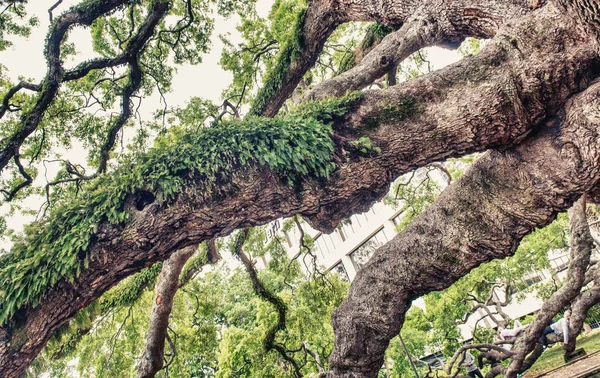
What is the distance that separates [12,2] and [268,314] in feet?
28.1

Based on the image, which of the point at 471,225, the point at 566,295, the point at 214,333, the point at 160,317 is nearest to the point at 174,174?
the point at 471,225

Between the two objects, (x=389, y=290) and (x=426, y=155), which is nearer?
(x=426, y=155)

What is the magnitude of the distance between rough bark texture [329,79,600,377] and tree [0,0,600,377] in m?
0.01

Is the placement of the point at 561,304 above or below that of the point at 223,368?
below

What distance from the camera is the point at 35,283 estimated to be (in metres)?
2.96

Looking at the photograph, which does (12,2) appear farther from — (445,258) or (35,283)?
(445,258)

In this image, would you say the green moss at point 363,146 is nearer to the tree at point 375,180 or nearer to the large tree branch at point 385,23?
the tree at point 375,180

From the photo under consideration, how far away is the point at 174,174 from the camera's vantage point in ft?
11.7

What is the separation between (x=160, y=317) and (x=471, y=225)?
18.9 ft

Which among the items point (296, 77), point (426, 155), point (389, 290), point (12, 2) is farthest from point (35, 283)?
point (12, 2)

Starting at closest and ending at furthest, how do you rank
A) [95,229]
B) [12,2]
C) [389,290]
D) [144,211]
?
1. [95,229]
2. [144,211]
3. [389,290]
4. [12,2]

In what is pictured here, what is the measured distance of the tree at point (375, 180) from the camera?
3088 millimetres

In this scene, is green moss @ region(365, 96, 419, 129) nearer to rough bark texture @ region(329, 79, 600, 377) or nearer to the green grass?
rough bark texture @ region(329, 79, 600, 377)

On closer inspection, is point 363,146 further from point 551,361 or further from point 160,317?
point 551,361
